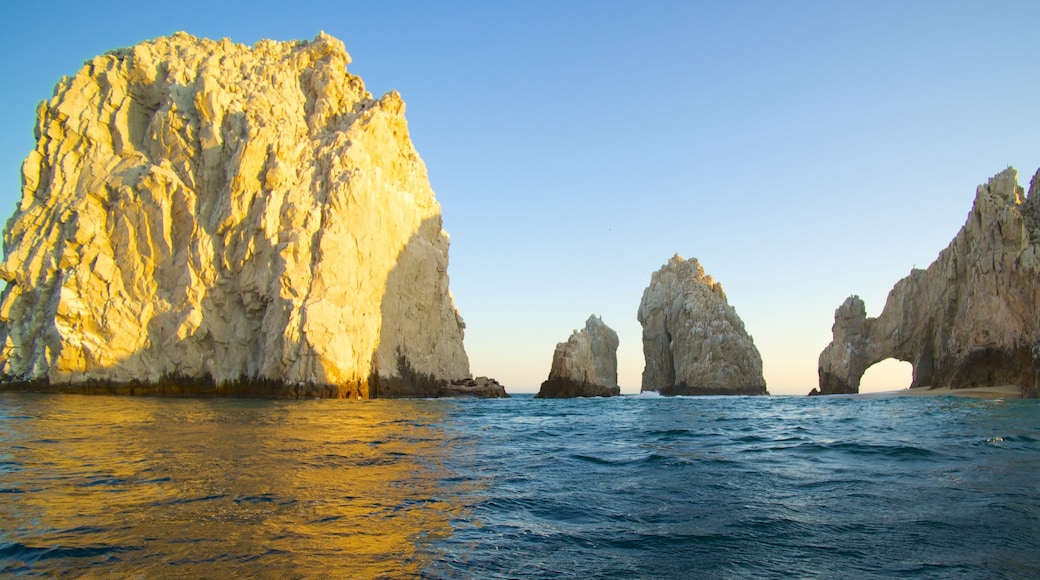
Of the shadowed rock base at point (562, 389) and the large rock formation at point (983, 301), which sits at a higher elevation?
the large rock formation at point (983, 301)

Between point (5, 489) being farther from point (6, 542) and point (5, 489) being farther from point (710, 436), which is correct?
point (710, 436)

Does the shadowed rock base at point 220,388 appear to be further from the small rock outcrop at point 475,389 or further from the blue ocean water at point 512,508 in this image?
the blue ocean water at point 512,508

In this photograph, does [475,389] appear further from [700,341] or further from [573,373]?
[700,341]

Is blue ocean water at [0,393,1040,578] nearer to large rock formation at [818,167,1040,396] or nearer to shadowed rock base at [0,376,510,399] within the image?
shadowed rock base at [0,376,510,399]

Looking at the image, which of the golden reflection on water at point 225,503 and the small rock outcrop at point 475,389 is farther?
the small rock outcrop at point 475,389

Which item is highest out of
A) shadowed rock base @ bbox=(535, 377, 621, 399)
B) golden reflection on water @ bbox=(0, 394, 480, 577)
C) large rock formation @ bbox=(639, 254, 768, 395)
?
large rock formation @ bbox=(639, 254, 768, 395)

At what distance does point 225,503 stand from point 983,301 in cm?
5323

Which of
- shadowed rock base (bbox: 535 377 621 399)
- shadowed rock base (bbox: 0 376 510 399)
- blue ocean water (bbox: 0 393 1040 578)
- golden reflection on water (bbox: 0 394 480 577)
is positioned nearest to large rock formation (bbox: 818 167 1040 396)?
blue ocean water (bbox: 0 393 1040 578)

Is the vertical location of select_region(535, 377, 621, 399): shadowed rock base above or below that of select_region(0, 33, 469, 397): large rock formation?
below

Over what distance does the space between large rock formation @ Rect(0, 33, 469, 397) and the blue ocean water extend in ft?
93.7

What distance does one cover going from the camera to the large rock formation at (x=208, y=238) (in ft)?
131

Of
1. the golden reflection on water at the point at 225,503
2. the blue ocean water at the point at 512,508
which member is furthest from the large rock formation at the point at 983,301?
the golden reflection on water at the point at 225,503

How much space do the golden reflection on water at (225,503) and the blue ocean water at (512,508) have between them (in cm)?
4

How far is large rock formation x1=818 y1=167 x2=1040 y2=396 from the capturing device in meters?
40.2
